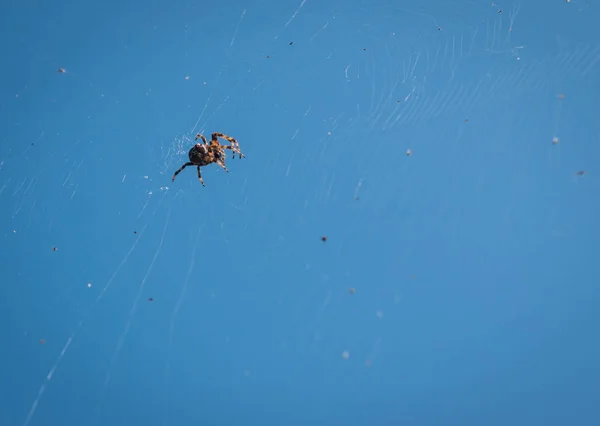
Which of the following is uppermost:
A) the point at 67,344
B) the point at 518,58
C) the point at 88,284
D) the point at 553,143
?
the point at 518,58

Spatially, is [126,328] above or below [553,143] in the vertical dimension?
below

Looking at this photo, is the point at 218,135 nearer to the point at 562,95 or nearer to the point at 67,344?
the point at 67,344

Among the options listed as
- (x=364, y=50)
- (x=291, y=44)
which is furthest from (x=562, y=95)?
(x=291, y=44)

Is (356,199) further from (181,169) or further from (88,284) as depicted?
(88,284)

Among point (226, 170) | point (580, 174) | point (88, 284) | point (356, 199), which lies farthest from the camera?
point (226, 170)

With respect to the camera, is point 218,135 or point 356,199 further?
point 218,135

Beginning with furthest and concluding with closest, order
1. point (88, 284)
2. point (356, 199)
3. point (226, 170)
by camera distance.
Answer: point (226, 170)
point (88, 284)
point (356, 199)

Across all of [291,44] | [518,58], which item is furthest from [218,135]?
[518,58]
